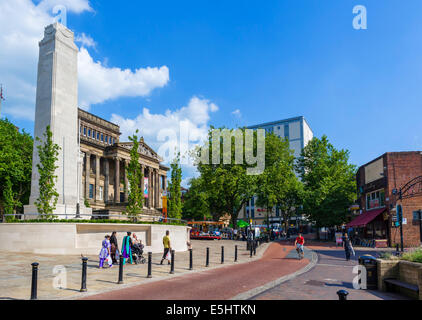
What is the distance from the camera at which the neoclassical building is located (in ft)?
199

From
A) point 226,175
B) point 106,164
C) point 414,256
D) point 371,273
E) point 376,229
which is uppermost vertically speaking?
point 106,164

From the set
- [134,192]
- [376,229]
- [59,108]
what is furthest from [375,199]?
[59,108]

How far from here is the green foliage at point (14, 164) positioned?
3688 centimetres

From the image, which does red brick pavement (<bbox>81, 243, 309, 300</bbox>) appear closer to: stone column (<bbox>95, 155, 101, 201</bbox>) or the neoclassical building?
the neoclassical building

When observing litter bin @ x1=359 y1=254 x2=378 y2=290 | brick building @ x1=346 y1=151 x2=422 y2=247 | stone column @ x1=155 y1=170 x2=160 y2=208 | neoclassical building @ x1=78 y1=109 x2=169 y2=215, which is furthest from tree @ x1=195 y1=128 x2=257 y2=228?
litter bin @ x1=359 y1=254 x2=378 y2=290

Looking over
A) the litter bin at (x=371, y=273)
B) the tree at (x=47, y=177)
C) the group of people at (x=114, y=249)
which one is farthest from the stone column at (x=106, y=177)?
the litter bin at (x=371, y=273)

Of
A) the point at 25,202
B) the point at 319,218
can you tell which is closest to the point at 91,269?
the point at 25,202

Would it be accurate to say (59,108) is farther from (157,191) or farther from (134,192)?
(157,191)

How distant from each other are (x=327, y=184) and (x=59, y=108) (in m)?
35.3

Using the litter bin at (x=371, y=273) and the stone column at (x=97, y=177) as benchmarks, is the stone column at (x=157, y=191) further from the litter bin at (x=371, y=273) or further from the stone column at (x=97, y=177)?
the litter bin at (x=371, y=273)

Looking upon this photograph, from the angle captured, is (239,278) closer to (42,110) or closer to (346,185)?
(42,110)

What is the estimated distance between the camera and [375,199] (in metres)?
38.6

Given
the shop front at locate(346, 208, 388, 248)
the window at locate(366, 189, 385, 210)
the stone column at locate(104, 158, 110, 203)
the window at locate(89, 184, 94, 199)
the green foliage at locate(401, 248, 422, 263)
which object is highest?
the stone column at locate(104, 158, 110, 203)

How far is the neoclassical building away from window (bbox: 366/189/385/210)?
31521mm
